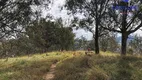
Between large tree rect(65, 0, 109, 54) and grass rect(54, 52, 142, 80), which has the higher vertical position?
large tree rect(65, 0, 109, 54)

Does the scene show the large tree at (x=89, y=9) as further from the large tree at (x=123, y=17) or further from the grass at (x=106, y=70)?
the grass at (x=106, y=70)

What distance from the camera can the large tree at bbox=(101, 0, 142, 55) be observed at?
71.3 ft

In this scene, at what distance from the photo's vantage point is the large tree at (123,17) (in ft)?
71.3

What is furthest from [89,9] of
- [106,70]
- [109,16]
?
[106,70]

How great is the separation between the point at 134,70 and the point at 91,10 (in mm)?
12314

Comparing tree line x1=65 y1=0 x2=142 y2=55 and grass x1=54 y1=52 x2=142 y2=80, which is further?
tree line x1=65 y1=0 x2=142 y2=55

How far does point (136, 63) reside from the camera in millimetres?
14375

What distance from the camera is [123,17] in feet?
73.4

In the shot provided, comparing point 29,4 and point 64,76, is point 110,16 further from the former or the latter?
point 64,76

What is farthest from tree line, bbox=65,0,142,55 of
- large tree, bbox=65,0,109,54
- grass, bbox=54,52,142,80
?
grass, bbox=54,52,142,80

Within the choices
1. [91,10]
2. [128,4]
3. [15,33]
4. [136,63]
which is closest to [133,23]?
[128,4]

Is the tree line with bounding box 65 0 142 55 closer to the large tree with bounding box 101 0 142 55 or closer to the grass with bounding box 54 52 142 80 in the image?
the large tree with bounding box 101 0 142 55

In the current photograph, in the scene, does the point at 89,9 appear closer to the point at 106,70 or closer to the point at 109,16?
the point at 109,16

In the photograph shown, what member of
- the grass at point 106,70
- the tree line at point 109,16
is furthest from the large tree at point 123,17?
the grass at point 106,70
